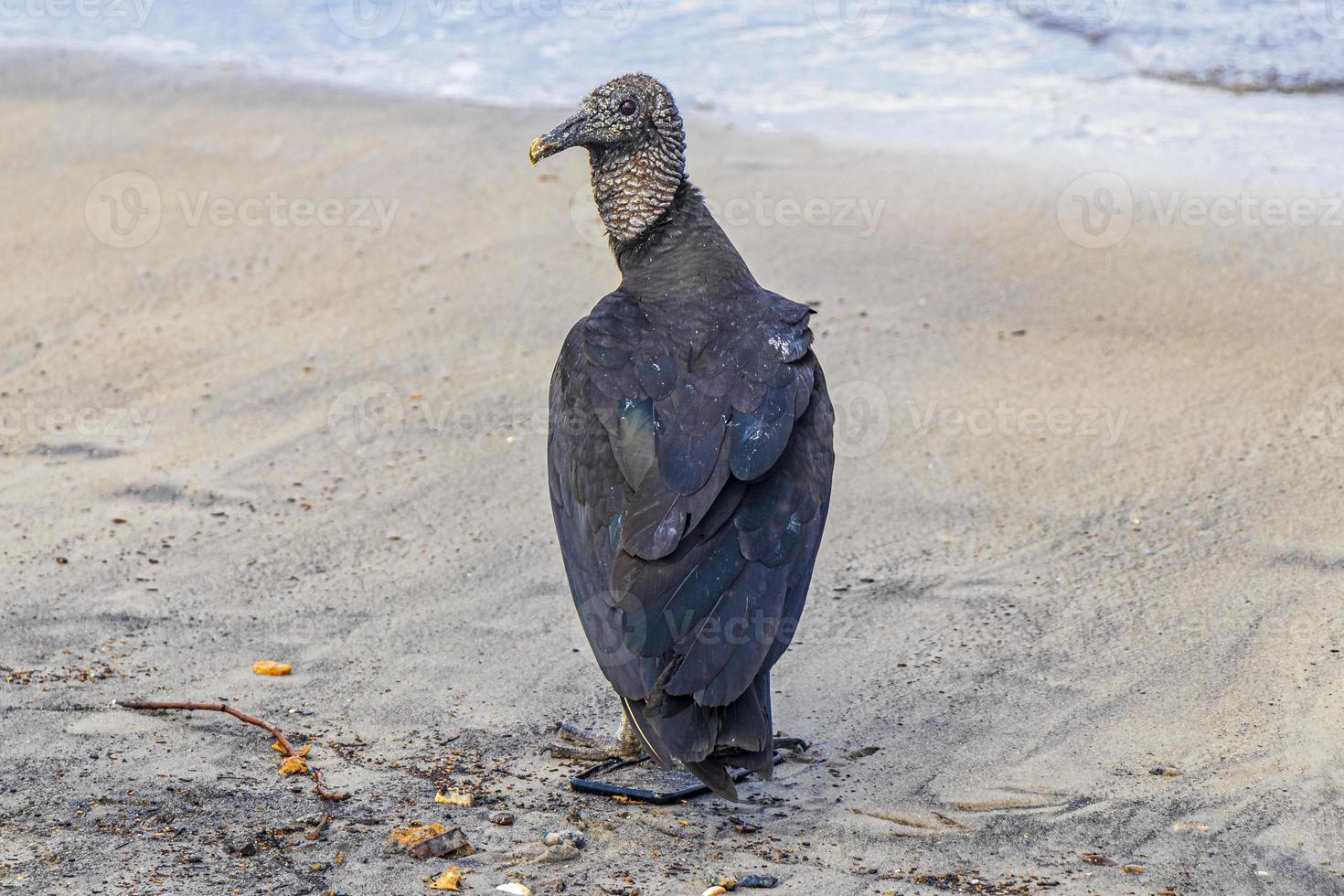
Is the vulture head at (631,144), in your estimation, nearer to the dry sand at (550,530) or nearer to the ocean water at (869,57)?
the dry sand at (550,530)

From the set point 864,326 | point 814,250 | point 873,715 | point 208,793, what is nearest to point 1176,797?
point 873,715

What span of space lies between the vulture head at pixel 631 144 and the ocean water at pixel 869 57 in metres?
4.45

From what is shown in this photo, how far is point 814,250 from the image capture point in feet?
22.7

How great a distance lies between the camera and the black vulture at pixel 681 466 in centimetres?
309

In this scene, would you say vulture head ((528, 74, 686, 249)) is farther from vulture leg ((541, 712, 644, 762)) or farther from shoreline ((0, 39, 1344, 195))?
shoreline ((0, 39, 1344, 195))

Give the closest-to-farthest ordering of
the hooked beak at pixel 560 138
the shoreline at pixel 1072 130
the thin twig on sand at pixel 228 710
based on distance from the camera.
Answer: the thin twig on sand at pixel 228 710, the hooked beak at pixel 560 138, the shoreline at pixel 1072 130

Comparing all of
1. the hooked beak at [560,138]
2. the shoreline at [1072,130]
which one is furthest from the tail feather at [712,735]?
the shoreline at [1072,130]

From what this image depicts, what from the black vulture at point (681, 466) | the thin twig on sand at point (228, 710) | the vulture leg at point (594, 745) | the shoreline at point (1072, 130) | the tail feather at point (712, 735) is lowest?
the vulture leg at point (594, 745)

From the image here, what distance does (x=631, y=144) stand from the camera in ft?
13.7

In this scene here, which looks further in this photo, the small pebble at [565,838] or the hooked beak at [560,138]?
the hooked beak at [560,138]

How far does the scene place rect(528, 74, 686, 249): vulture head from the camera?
415 cm

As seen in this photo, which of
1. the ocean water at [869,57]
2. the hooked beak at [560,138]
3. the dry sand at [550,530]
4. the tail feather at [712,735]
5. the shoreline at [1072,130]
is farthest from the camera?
the ocean water at [869,57]

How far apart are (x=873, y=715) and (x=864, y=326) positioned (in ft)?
8.89

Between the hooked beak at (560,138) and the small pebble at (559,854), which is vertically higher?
the hooked beak at (560,138)
